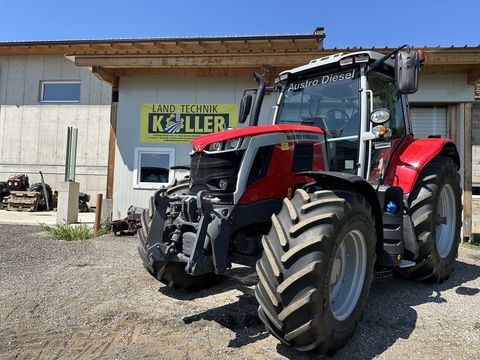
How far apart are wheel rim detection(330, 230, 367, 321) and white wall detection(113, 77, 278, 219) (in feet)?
20.1

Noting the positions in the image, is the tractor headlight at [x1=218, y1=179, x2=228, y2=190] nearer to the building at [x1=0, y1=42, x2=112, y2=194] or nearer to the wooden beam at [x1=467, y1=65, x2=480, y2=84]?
the wooden beam at [x1=467, y1=65, x2=480, y2=84]

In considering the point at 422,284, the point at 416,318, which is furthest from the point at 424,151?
the point at 416,318

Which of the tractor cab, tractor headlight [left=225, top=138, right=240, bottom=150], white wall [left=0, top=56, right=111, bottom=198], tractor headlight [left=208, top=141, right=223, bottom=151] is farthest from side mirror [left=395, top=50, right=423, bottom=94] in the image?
white wall [left=0, top=56, right=111, bottom=198]

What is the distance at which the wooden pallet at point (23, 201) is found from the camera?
43.4ft

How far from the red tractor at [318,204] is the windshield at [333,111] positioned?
0.01 meters

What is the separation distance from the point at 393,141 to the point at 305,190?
67.1 inches

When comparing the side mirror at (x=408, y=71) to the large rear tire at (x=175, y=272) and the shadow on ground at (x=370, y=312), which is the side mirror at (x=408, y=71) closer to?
the shadow on ground at (x=370, y=312)

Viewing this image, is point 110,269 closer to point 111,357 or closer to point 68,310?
point 68,310

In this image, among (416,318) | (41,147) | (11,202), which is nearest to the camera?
(416,318)

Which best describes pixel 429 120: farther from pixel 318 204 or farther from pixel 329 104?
pixel 318 204

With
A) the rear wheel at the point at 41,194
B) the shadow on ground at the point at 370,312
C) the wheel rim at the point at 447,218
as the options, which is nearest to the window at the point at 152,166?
the shadow on ground at the point at 370,312

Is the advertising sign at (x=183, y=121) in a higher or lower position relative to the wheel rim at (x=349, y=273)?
higher

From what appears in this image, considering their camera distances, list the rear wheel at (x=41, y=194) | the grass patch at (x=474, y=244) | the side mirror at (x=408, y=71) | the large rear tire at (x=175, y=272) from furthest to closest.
Result: the rear wheel at (x=41, y=194)
the grass patch at (x=474, y=244)
the large rear tire at (x=175, y=272)
the side mirror at (x=408, y=71)

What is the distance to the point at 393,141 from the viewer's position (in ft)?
14.1
